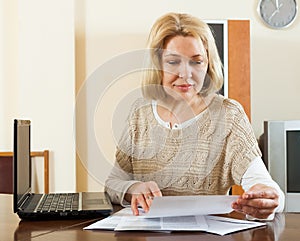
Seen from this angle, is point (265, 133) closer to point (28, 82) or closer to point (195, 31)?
point (28, 82)

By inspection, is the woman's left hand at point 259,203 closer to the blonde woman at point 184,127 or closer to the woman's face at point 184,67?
the blonde woman at point 184,127

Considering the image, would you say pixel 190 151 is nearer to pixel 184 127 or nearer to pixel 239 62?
pixel 184 127

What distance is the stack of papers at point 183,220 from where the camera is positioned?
3.58ft

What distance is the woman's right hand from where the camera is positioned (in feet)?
4.13

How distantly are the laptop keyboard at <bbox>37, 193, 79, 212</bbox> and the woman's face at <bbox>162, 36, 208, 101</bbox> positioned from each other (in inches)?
17.3

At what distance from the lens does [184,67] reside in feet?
5.35

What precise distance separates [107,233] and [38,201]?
1.19 feet

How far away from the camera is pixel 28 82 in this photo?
312 centimetres

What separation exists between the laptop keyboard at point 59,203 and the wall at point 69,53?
1.55m

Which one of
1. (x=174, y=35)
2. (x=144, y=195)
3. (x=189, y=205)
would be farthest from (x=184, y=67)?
(x=189, y=205)

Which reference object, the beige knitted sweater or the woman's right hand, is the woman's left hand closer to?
the woman's right hand

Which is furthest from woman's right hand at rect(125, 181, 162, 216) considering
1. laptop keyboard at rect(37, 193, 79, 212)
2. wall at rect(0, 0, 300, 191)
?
wall at rect(0, 0, 300, 191)

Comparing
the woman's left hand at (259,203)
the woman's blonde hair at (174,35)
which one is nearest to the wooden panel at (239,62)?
the woman's blonde hair at (174,35)

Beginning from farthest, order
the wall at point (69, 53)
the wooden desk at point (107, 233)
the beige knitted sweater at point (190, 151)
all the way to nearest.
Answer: the wall at point (69, 53)
the beige knitted sweater at point (190, 151)
the wooden desk at point (107, 233)
